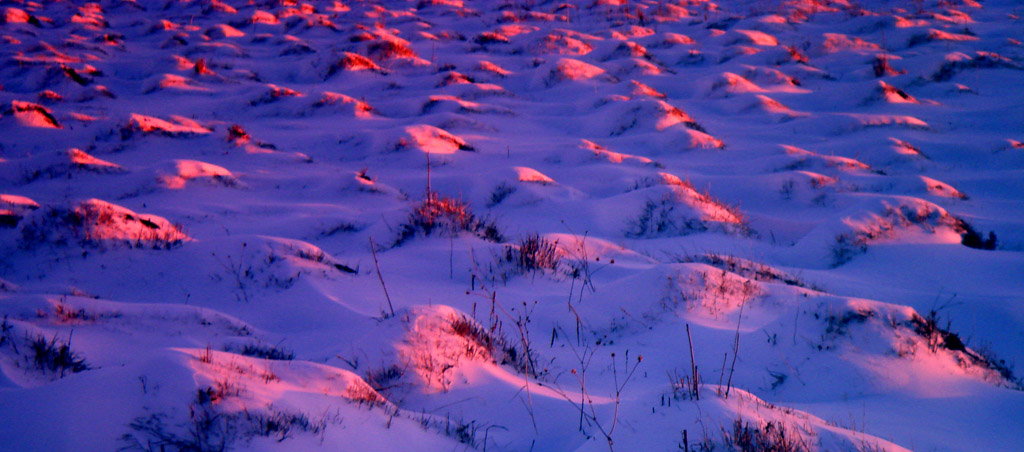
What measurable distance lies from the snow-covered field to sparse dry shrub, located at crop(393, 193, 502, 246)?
0.03 metres

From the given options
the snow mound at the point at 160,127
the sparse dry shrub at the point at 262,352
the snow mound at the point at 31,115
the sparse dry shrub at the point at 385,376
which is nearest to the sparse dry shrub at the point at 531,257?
the sparse dry shrub at the point at 385,376

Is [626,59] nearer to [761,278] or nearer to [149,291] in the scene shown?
[761,278]

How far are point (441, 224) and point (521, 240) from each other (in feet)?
2.95

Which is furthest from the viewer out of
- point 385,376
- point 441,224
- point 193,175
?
point 193,175

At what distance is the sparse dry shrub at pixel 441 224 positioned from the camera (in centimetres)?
486

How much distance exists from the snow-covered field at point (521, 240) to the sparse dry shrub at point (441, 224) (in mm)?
30

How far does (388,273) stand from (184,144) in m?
4.75

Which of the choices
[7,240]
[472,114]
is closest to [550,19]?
[472,114]

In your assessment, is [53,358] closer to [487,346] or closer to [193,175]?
[487,346]

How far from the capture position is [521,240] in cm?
431

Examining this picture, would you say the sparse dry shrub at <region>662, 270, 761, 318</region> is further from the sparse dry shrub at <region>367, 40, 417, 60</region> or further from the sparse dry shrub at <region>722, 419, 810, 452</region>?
the sparse dry shrub at <region>367, 40, 417, 60</region>

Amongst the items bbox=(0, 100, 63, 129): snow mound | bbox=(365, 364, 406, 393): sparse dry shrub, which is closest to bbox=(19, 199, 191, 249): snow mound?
bbox=(365, 364, 406, 393): sparse dry shrub

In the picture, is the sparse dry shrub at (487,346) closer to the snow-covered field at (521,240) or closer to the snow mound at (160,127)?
the snow-covered field at (521,240)

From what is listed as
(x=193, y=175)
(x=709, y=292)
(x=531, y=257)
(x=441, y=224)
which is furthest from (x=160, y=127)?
(x=709, y=292)
